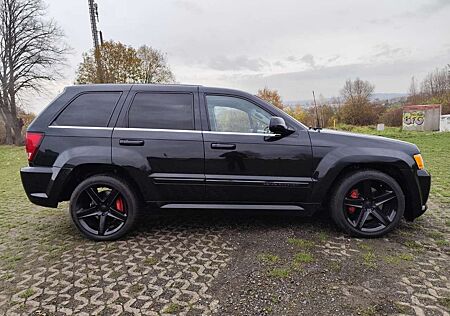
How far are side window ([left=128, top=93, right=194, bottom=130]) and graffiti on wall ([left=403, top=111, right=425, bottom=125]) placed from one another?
99.7 ft

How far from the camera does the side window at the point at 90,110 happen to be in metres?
3.75

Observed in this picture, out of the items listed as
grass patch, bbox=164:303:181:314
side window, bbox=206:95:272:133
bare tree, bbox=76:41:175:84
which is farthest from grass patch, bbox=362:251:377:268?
bare tree, bbox=76:41:175:84

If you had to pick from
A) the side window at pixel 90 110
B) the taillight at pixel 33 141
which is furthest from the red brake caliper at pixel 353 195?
the taillight at pixel 33 141

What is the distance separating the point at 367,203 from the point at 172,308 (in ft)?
8.36

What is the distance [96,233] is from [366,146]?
130 inches

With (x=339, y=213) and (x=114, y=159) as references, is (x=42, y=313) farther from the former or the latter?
(x=339, y=213)

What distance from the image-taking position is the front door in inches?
145

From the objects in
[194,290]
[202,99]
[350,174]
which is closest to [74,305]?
[194,290]

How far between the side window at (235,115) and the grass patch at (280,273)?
154 cm

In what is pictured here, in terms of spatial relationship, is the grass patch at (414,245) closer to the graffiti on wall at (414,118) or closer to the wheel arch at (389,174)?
the wheel arch at (389,174)

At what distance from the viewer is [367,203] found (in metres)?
3.81

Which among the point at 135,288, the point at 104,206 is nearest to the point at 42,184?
the point at 104,206

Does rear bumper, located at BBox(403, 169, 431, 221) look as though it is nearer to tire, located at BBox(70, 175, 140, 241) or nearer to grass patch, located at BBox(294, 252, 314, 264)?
grass patch, located at BBox(294, 252, 314, 264)

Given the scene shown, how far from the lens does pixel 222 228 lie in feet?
13.5
